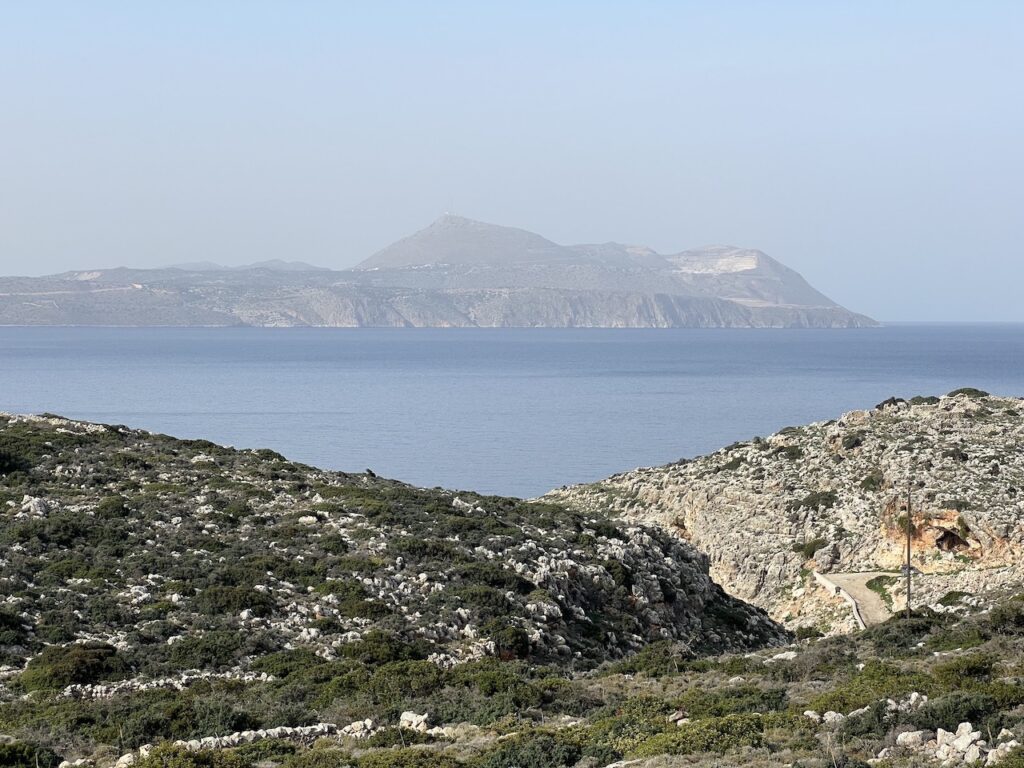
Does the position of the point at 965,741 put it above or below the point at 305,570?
above

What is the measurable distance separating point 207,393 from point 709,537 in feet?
407

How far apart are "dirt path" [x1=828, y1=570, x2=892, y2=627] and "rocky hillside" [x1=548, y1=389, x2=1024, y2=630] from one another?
1.52ft

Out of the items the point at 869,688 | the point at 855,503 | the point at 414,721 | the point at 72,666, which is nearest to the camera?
the point at 869,688

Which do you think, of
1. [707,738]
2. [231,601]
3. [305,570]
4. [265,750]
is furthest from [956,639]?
[231,601]

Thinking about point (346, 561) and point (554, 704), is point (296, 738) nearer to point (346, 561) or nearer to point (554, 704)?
point (554, 704)

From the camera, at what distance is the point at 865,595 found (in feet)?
146

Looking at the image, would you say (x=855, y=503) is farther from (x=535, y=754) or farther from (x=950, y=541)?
(x=535, y=754)

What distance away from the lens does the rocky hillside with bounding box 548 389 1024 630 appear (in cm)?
4575

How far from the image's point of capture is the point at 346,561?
106ft

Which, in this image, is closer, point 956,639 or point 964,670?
point 964,670

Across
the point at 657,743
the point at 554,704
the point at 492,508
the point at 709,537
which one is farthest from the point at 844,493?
the point at 657,743

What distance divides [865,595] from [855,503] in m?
8.13

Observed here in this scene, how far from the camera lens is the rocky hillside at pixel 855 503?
45.8 metres

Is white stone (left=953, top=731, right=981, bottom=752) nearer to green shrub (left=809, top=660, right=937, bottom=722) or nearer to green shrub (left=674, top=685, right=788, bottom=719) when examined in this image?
green shrub (left=809, top=660, right=937, bottom=722)
